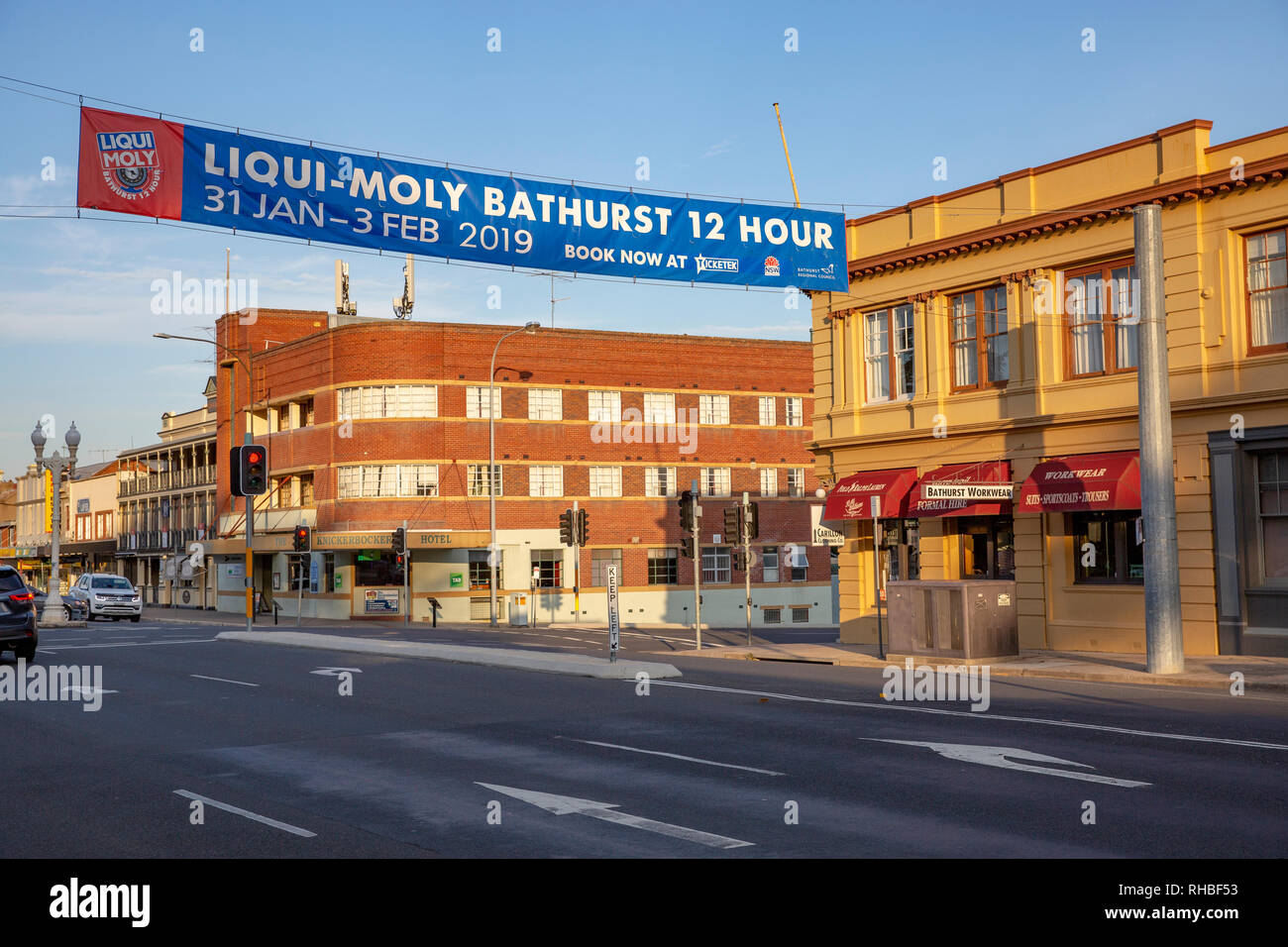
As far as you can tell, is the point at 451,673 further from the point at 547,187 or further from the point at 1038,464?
the point at 1038,464

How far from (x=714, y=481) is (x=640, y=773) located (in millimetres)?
52137

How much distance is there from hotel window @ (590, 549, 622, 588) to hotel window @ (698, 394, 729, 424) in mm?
8386

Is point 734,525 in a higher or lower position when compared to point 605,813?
higher

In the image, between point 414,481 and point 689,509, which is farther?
point 414,481

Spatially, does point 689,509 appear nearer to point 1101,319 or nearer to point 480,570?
point 1101,319

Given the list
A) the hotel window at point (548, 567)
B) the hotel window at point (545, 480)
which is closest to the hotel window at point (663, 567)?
the hotel window at point (548, 567)

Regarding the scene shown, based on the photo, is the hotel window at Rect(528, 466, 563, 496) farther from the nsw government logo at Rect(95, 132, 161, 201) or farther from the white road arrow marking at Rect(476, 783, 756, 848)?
the white road arrow marking at Rect(476, 783, 756, 848)

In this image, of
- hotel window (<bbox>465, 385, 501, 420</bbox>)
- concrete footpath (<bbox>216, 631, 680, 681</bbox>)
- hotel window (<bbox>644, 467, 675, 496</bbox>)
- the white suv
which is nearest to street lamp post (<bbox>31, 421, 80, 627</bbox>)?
the white suv

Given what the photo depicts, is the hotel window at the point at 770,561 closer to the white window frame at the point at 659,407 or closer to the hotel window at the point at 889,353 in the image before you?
the white window frame at the point at 659,407

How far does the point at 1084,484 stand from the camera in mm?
24203

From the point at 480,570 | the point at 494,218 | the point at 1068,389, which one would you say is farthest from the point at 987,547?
the point at 480,570

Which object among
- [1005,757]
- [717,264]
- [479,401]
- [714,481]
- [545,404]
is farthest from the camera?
[714,481]
